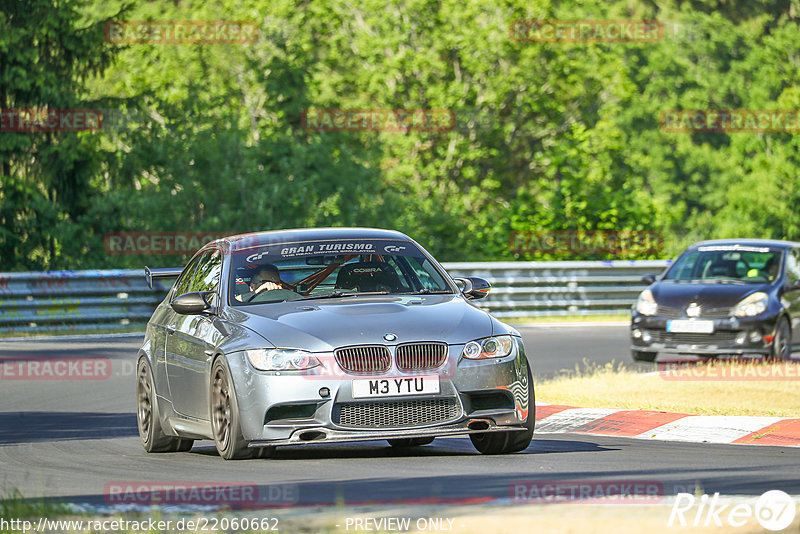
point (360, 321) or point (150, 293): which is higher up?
point (360, 321)

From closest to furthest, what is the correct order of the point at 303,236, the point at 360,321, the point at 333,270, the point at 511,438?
the point at 360,321 < the point at 511,438 < the point at 333,270 < the point at 303,236

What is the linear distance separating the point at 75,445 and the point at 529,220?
24836mm

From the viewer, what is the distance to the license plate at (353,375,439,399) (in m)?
9.19

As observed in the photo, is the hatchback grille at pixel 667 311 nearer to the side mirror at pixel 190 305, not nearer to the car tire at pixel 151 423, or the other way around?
the car tire at pixel 151 423

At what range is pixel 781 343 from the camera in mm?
18359

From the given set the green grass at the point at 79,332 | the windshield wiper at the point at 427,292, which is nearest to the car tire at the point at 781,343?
the windshield wiper at the point at 427,292

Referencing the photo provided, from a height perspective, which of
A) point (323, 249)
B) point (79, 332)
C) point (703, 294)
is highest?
point (323, 249)

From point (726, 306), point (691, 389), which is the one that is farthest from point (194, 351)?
point (726, 306)

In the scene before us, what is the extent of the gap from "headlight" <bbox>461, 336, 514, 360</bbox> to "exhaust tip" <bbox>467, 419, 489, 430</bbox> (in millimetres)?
399

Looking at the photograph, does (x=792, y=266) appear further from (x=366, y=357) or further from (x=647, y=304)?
(x=366, y=357)

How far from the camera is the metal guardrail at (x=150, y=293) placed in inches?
960

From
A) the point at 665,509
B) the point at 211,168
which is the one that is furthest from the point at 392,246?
the point at 211,168

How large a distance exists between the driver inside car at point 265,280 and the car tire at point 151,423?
1277 mm

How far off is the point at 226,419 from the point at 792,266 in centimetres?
1152
